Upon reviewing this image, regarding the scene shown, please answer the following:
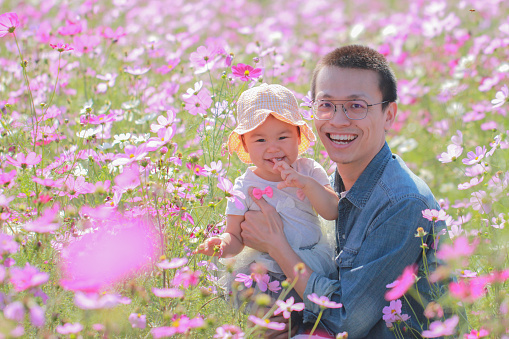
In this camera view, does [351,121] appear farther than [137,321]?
Yes

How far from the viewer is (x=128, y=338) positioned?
170cm

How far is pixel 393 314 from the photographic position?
1774 mm

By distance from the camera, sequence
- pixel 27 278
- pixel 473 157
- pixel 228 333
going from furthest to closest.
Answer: pixel 473 157
pixel 228 333
pixel 27 278

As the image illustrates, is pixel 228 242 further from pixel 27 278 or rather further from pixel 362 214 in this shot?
pixel 27 278

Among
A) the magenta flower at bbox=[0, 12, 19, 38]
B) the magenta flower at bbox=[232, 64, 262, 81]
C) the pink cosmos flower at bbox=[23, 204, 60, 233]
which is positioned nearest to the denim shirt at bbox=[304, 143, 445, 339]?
the magenta flower at bbox=[232, 64, 262, 81]

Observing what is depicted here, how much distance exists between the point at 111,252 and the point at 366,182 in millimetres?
893

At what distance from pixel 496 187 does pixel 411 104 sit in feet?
7.58

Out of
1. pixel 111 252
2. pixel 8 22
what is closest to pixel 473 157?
pixel 111 252

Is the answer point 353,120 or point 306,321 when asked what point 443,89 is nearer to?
point 353,120

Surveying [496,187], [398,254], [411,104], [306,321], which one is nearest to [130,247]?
[306,321]

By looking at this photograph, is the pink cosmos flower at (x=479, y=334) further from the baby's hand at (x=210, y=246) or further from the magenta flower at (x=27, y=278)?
the magenta flower at (x=27, y=278)

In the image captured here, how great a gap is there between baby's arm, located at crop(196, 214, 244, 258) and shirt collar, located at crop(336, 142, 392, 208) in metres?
0.43

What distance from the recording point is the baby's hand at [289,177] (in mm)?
2004

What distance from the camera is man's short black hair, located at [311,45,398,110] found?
6.69ft
